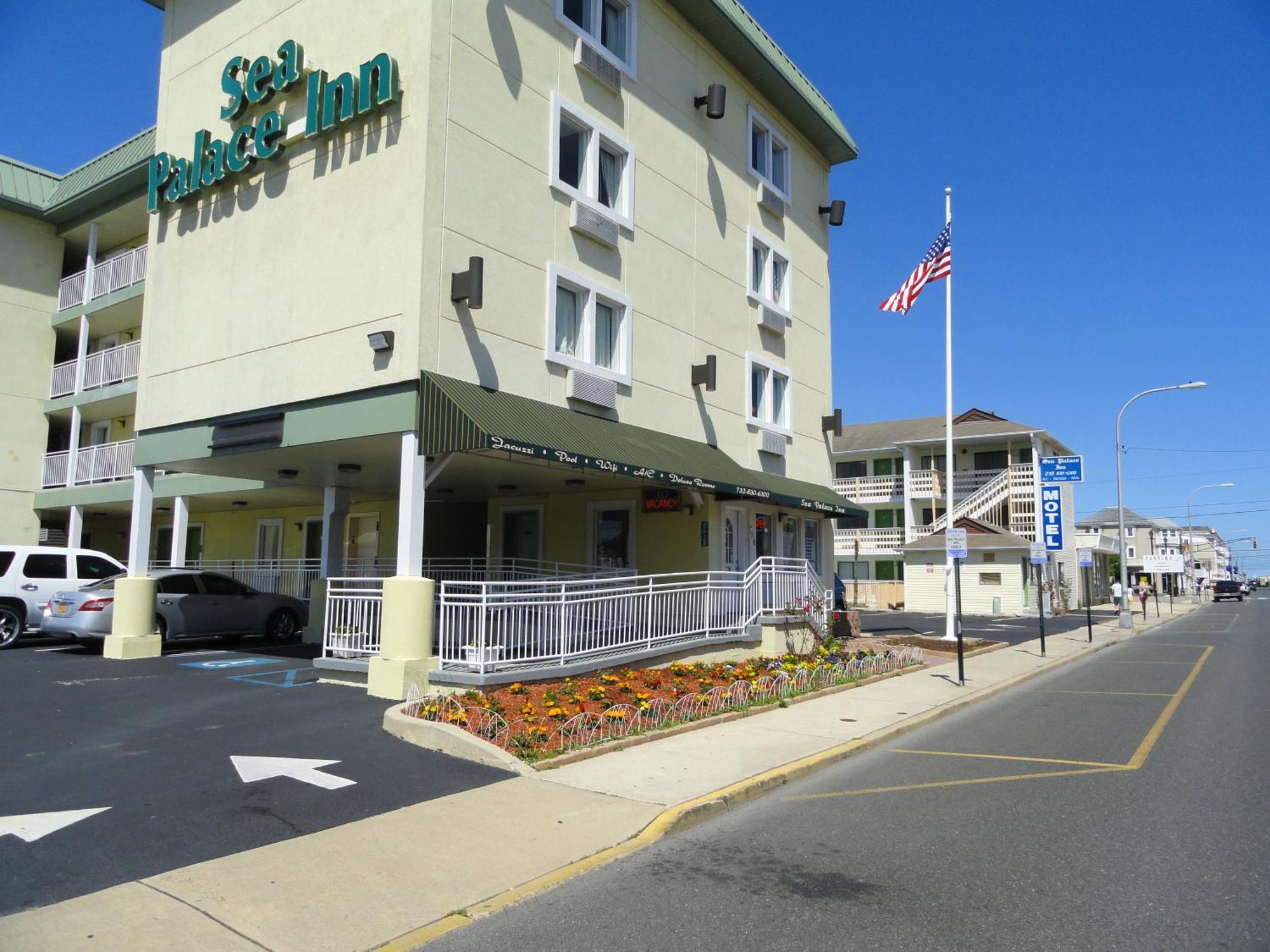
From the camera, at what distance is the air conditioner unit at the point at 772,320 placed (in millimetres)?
20078

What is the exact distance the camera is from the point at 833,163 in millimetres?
23859

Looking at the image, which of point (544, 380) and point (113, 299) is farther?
point (113, 299)

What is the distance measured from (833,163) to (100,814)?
870 inches

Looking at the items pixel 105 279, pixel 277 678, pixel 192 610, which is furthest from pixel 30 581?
pixel 105 279

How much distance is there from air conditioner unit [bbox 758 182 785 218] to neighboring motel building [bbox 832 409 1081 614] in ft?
62.2

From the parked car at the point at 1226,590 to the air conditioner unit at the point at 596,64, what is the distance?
83.3 metres


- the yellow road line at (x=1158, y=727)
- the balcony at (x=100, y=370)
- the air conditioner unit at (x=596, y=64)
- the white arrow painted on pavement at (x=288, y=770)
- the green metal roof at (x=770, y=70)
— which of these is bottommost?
the yellow road line at (x=1158, y=727)

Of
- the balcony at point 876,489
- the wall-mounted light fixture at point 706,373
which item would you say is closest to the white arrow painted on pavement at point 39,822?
the wall-mounted light fixture at point 706,373

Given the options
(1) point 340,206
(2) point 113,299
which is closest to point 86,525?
(2) point 113,299

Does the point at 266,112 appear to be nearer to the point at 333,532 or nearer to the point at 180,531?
the point at 333,532

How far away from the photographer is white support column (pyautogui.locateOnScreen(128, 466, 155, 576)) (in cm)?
1572

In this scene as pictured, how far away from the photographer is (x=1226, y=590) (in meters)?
79.6

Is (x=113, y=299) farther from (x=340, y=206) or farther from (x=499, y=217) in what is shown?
(x=499, y=217)

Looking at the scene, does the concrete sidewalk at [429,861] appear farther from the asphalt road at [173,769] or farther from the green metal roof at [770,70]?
the green metal roof at [770,70]
